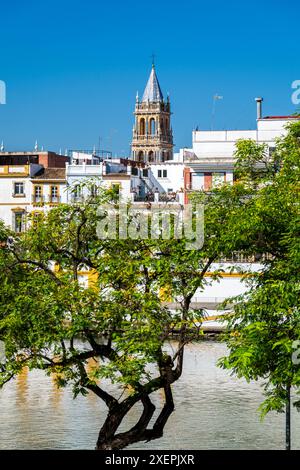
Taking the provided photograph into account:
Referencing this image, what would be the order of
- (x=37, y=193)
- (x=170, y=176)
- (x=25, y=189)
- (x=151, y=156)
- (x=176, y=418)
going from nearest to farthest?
1. (x=176, y=418)
2. (x=37, y=193)
3. (x=25, y=189)
4. (x=170, y=176)
5. (x=151, y=156)

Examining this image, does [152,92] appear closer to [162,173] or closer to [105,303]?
[162,173]

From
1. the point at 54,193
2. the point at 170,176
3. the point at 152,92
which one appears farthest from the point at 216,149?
the point at 152,92

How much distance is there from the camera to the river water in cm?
1719

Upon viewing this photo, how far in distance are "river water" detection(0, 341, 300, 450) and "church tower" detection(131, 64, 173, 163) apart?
86.0 m

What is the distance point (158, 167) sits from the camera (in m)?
55.2

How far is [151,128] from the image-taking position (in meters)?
112

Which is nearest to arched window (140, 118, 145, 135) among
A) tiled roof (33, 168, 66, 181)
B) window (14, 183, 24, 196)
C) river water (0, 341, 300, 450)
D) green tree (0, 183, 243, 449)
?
tiled roof (33, 168, 66, 181)

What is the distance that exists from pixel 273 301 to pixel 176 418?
7.88 metres

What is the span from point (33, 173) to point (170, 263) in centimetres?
3458

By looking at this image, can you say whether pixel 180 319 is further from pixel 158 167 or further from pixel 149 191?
pixel 158 167

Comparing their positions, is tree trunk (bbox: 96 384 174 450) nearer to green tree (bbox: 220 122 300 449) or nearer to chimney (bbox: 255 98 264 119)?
green tree (bbox: 220 122 300 449)

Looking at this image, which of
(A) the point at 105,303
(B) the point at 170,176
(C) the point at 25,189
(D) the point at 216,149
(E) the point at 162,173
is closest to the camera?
(A) the point at 105,303

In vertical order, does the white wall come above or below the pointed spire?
below

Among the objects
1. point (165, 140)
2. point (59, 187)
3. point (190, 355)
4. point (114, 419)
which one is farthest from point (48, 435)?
point (165, 140)
